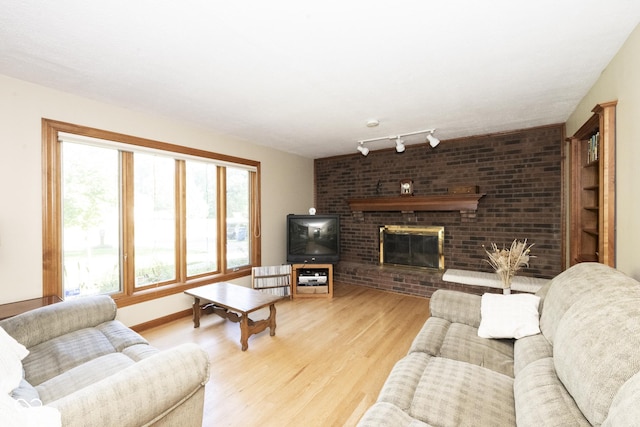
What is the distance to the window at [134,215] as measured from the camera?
2.51m

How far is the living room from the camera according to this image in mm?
1794

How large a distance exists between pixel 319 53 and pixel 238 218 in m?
2.86

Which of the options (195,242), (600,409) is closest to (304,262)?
(195,242)

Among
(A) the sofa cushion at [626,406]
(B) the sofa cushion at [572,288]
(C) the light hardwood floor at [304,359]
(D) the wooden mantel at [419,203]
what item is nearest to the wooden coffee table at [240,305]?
(C) the light hardwood floor at [304,359]

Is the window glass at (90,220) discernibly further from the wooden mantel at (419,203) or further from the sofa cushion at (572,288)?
the sofa cushion at (572,288)

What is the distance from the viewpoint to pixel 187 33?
1.62 meters

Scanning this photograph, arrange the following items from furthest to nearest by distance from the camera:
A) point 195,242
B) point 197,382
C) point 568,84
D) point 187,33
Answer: point 195,242 < point 568,84 < point 187,33 < point 197,382

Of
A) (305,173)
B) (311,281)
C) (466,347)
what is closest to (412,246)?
(311,281)

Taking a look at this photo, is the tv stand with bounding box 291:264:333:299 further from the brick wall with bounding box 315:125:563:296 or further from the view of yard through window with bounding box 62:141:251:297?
the view of yard through window with bounding box 62:141:251:297

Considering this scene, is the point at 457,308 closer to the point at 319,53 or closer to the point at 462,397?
the point at 462,397

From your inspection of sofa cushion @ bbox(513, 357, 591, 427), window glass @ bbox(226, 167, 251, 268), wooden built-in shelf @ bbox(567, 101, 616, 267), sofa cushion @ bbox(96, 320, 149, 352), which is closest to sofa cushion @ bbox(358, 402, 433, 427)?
sofa cushion @ bbox(513, 357, 591, 427)

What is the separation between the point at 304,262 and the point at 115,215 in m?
2.57

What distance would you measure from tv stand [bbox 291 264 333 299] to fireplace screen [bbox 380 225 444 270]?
45.2 inches

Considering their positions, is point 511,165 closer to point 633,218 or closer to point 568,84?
point 568,84
